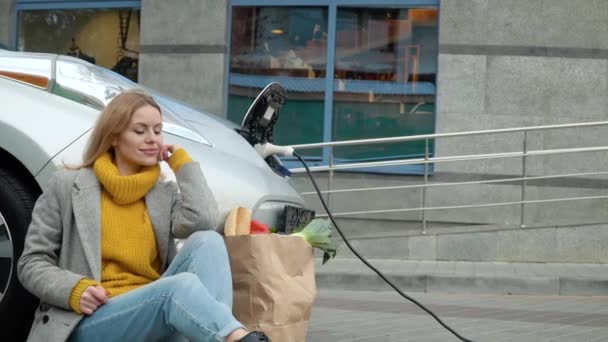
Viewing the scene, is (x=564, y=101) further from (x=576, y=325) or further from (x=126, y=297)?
(x=126, y=297)

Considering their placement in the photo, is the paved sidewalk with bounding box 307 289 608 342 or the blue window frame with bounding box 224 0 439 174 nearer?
the paved sidewalk with bounding box 307 289 608 342

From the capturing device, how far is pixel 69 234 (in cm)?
382

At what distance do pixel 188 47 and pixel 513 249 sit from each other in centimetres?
446

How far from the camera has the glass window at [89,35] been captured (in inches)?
526

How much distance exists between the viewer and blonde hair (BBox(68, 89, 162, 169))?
3904 millimetres

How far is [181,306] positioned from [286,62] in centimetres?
935

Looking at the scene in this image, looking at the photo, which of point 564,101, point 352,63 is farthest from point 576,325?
point 352,63

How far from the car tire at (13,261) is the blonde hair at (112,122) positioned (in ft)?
2.00

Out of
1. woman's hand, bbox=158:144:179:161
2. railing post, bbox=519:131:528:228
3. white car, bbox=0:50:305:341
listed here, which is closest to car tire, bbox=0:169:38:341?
white car, bbox=0:50:305:341

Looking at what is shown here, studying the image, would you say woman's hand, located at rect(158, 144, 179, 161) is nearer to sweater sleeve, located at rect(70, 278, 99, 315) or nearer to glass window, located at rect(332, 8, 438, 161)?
sweater sleeve, located at rect(70, 278, 99, 315)

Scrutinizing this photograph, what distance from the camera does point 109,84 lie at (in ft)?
16.5

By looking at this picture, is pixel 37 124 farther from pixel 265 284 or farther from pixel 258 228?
pixel 265 284

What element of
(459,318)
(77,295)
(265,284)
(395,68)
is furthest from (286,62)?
(77,295)

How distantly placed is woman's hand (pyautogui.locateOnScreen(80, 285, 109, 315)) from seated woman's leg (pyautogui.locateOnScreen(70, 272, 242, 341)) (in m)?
0.03
